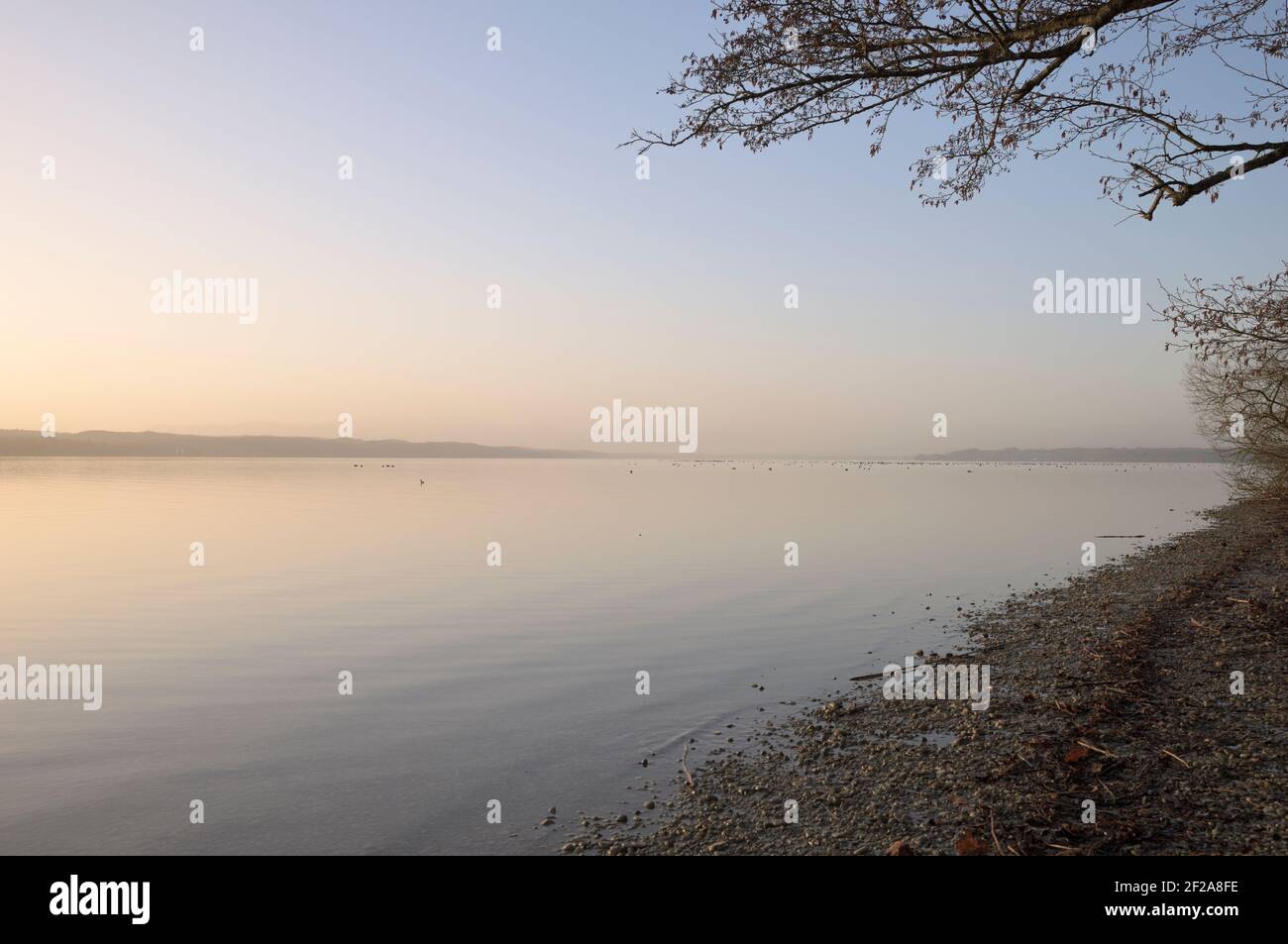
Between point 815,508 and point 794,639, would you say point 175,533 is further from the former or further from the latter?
point 815,508

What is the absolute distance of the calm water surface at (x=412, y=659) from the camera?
1004 cm

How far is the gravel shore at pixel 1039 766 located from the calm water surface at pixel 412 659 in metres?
1.38

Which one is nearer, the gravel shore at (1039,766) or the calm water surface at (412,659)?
the gravel shore at (1039,766)

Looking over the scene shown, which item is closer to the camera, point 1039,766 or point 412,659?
point 1039,766

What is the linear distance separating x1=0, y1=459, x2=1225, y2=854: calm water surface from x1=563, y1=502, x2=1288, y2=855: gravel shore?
1.38 m

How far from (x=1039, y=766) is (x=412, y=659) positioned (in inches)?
516

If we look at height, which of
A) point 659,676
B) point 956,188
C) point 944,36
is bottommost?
point 659,676

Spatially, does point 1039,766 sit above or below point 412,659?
above

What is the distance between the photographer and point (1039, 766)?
9031 mm

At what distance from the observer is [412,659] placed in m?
17.7

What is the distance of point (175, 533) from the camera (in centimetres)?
4134

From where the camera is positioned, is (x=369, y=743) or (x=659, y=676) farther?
(x=659, y=676)
